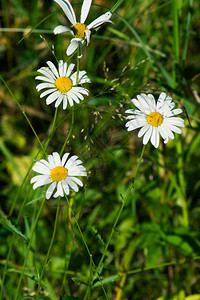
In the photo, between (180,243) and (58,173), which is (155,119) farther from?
(180,243)

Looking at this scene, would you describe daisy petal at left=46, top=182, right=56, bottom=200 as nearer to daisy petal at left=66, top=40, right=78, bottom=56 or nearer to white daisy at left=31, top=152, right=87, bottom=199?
white daisy at left=31, top=152, right=87, bottom=199

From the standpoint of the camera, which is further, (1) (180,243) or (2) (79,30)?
(1) (180,243)

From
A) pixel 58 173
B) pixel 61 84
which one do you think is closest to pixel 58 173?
pixel 58 173

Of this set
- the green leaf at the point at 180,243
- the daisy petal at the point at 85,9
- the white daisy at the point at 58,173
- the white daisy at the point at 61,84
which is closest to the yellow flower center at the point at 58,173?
the white daisy at the point at 58,173

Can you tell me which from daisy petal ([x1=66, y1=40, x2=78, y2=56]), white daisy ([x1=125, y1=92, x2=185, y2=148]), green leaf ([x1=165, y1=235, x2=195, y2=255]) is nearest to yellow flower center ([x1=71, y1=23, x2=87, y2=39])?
daisy petal ([x1=66, y1=40, x2=78, y2=56])

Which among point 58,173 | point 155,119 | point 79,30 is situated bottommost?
point 58,173

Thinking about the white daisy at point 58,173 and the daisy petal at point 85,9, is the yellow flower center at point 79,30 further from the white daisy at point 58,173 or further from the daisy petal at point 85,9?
the white daisy at point 58,173

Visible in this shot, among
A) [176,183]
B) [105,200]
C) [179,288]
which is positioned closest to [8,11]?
[105,200]
